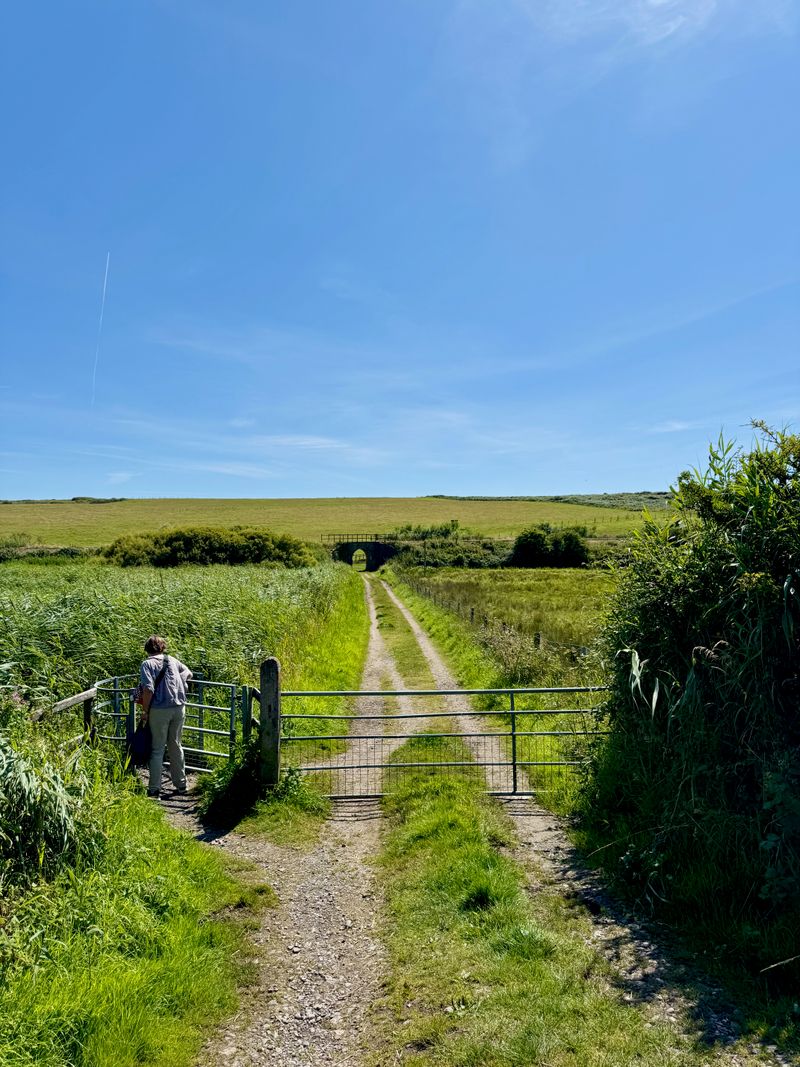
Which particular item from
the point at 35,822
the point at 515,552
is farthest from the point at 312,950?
the point at 515,552

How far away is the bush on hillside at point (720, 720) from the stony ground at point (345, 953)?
1.65 feet

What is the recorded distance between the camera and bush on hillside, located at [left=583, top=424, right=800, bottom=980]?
15.7ft

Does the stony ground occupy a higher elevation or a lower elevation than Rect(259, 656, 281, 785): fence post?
lower

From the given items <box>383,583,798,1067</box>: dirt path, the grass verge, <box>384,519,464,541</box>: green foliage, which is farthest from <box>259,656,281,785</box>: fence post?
<box>384,519,464,541</box>: green foliage

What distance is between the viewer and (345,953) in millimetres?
4918

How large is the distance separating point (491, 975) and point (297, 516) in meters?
107

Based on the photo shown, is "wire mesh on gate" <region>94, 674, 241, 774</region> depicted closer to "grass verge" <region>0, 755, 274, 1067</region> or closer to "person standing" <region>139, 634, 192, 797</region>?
"person standing" <region>139, 634, 192, 797</region>

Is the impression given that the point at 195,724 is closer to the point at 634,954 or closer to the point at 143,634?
the point at 143,634

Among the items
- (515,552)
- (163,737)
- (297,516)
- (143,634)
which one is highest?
(297,516)

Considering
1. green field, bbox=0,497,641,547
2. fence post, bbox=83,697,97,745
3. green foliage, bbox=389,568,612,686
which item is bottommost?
green foliage, bbox=389,568,612,686

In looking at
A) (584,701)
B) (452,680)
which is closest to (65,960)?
(584,701)

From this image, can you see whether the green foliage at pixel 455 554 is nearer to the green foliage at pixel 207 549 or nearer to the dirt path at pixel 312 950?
the green foliage at pixel 207 549

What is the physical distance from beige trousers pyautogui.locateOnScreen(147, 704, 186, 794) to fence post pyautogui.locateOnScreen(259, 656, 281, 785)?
129 cm

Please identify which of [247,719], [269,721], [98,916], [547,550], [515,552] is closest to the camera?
[98,916]
